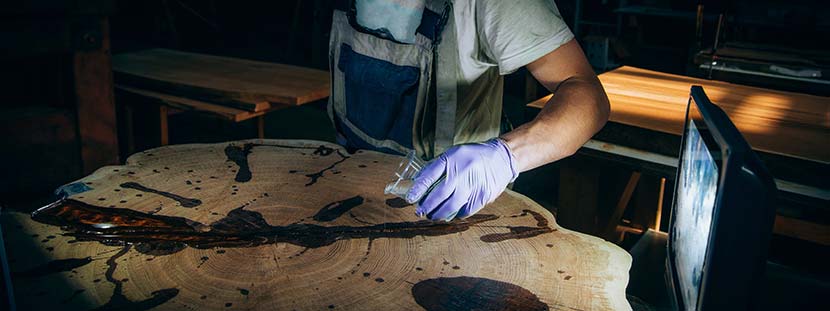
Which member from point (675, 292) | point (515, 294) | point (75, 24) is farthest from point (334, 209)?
point (75, 24)

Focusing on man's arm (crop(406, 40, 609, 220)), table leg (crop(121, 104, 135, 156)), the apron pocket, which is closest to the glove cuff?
man's arm (crop(406, 40, 609, 220))

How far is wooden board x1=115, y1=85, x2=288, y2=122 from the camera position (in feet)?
12.2

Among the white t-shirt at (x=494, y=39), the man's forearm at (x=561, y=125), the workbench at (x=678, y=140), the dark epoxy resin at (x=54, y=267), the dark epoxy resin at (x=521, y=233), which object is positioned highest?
the white t-shirt at (x=494, y=39)

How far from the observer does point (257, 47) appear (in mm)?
9844

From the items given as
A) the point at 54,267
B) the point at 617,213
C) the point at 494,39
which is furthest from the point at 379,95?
the point at 617,213

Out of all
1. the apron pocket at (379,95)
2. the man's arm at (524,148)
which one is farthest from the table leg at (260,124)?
the man's arm at (524,148)

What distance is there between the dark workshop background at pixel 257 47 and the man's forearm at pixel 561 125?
0.81 metres

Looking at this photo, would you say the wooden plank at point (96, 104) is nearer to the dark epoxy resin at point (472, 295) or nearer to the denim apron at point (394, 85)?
the denim apron at point (394, 85)

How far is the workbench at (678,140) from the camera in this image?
2123 millimetres

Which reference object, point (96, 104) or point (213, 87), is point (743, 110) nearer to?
point (213, 87)

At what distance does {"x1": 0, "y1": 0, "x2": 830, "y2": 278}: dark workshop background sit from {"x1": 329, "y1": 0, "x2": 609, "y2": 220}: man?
2.04ft

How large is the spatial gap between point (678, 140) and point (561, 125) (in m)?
0.74

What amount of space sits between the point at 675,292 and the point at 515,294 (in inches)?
13.0

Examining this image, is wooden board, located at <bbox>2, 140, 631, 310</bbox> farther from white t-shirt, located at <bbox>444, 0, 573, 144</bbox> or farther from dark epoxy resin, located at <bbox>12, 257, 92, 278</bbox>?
white t-shirt, located at <bbox>444, 0, 573, 144</bbox>
